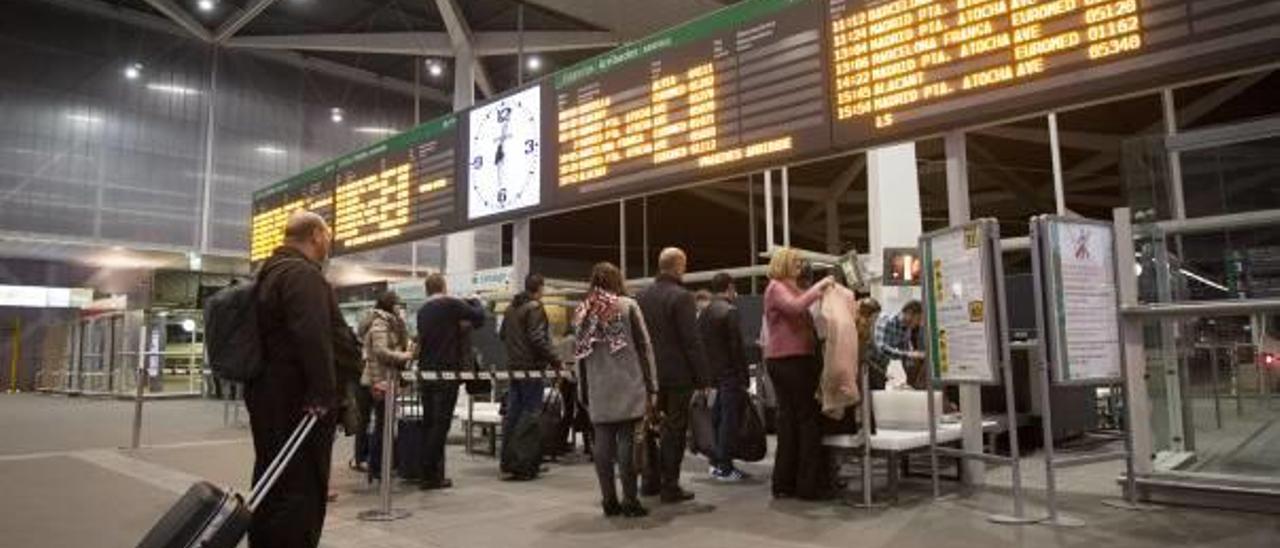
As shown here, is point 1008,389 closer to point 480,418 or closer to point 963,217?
point 963,217

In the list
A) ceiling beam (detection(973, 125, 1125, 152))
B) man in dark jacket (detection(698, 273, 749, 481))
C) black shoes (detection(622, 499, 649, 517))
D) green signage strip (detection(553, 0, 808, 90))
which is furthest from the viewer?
→ ceiling beam (detection(973, 125, 1125, 152))

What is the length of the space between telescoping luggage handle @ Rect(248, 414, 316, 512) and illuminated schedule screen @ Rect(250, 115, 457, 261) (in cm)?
645

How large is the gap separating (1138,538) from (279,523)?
3.94m

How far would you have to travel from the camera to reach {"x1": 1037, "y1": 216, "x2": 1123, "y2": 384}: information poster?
17.1ft

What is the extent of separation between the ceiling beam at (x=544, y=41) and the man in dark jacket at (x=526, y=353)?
1177cm

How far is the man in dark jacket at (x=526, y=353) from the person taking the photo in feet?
23.2

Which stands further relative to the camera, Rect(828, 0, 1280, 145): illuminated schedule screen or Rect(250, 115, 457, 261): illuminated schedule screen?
Rect(250, 115, 457, 261): illuminated schedule screen

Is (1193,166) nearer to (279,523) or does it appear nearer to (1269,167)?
(1269,167)

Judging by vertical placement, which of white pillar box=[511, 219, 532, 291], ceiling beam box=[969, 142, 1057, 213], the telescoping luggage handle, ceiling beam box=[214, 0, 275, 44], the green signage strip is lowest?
the telescoping luggage handle

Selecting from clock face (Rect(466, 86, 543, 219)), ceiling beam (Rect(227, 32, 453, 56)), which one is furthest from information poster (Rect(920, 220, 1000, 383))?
ceiling beam (Rect(227, 32, 453, 56))

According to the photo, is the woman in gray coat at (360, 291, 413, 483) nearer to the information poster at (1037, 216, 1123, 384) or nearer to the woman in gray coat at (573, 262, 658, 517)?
the woman in gray coat at (573, 262, 658, 517)

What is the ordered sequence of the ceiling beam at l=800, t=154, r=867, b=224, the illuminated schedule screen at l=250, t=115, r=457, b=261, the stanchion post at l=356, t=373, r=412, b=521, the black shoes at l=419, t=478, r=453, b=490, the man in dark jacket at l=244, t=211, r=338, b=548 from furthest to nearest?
the ceiling beam at l=800, t=154, r=867, b=224 → the illuminated schedule screen at l=250, t=115, r=457, b=261 → the black shoes at l=419, t=478, r=453, b=490 → the stanchion post at l=356, t=373, r=412, b=521 → the man in dark jacket at l=244, t=211, r=338, b=548

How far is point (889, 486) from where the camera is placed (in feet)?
19.1

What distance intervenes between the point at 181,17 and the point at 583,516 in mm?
18477
